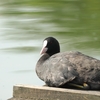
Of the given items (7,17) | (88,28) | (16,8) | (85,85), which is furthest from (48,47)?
(16,8)

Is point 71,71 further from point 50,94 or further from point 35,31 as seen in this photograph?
point 35,31

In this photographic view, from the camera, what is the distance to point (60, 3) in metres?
13.8

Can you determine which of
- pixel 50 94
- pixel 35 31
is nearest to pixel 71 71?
pixel 50 94

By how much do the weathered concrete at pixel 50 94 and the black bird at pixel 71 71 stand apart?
0.30ft

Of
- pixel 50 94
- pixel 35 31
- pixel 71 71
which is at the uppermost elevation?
pixel 35 31

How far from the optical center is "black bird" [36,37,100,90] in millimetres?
5016

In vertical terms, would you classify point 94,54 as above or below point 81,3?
below

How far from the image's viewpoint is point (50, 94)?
16.8 feet

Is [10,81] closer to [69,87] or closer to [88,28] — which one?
[69,87]

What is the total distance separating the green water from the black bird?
994 mm

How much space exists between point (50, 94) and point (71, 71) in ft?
0.90

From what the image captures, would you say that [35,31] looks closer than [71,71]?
No

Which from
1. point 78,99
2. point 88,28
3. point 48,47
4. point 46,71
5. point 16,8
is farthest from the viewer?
point 16,8

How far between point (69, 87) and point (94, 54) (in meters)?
2.85
